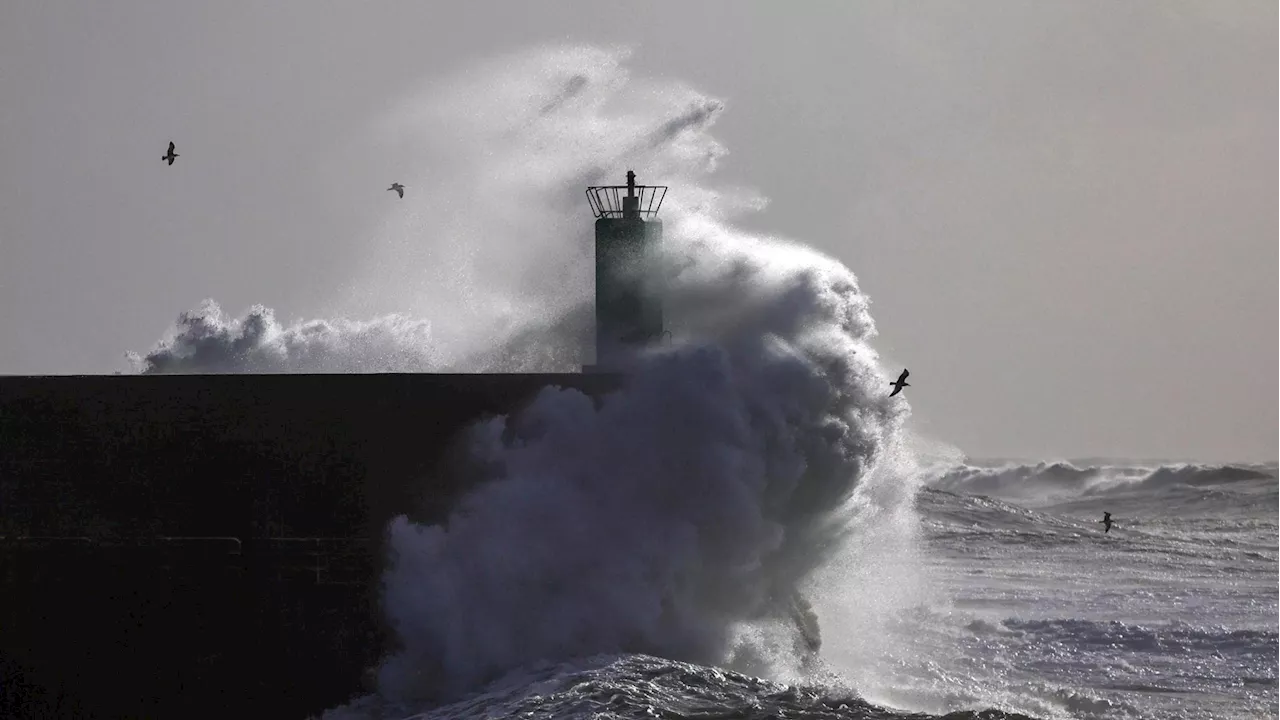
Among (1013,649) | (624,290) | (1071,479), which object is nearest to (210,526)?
(624,290)

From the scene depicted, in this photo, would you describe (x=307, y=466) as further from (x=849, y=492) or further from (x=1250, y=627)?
(x=1250, y=627)

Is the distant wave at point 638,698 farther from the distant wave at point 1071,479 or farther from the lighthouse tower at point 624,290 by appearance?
the distant wave at point 1071,479

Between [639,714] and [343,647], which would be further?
[343,647]

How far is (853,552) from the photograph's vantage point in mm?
19047

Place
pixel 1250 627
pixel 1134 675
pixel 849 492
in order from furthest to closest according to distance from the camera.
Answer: pixel 1250 627 → pixel 1134 675 → pixel 849 492

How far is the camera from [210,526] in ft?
54.4

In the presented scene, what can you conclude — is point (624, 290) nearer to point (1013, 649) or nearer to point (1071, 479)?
point (1013, 649)

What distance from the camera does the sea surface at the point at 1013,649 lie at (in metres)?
14.9

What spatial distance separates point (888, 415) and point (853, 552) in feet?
4.60

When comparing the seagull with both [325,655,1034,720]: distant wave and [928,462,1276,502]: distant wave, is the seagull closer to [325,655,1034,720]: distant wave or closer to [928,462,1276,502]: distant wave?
[325,655,1034,720]: distant wave

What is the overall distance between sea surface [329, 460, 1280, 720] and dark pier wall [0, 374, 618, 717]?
1.00m

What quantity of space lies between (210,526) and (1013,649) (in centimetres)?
940

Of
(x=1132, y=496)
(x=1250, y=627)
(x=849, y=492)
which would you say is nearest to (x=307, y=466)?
(x=849, y=492)

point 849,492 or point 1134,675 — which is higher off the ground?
point 849,492
